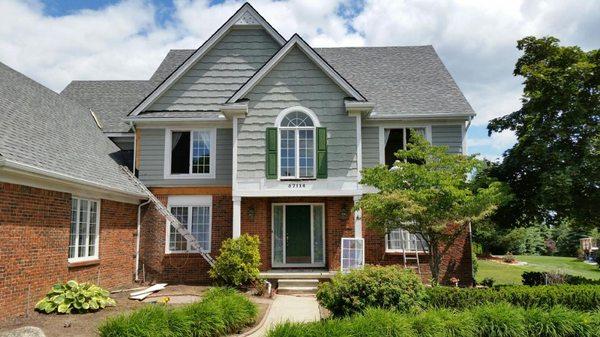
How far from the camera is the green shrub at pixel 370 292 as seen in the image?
8.95 meters

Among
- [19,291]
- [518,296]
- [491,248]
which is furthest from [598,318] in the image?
[491,248]

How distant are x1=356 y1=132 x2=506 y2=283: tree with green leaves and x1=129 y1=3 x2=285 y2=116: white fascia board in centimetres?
765

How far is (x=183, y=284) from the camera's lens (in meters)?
15.4

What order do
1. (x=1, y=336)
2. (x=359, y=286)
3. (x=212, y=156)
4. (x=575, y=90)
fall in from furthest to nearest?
(x=212, y=156) < (x=575, y=90) < (x=359, y=286) < (x=1, y=336)

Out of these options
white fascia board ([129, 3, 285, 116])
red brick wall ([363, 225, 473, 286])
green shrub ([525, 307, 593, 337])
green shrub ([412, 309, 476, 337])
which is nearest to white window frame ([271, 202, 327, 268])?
red brick wall ([363, 225, 473, 286])

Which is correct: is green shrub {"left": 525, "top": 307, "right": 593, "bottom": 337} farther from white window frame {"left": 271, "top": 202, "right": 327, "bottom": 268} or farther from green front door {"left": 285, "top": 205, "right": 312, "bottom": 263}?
green front door {"left": 285, "top": 205, "right": 312, "bottom": 263}

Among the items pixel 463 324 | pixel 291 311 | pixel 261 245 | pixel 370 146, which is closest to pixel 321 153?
pixel 370 146

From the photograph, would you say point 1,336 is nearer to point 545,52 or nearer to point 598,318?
point 598,318

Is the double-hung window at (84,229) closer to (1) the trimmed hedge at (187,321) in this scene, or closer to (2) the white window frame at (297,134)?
(1) the trimmed hedge at (187,321)

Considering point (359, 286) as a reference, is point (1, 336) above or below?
below

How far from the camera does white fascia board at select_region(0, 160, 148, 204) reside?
29.9ft

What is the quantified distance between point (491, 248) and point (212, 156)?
26.0 meters

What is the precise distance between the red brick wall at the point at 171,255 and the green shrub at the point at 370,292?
7390 mm

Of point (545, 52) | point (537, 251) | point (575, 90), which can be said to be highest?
point (545, 52)
